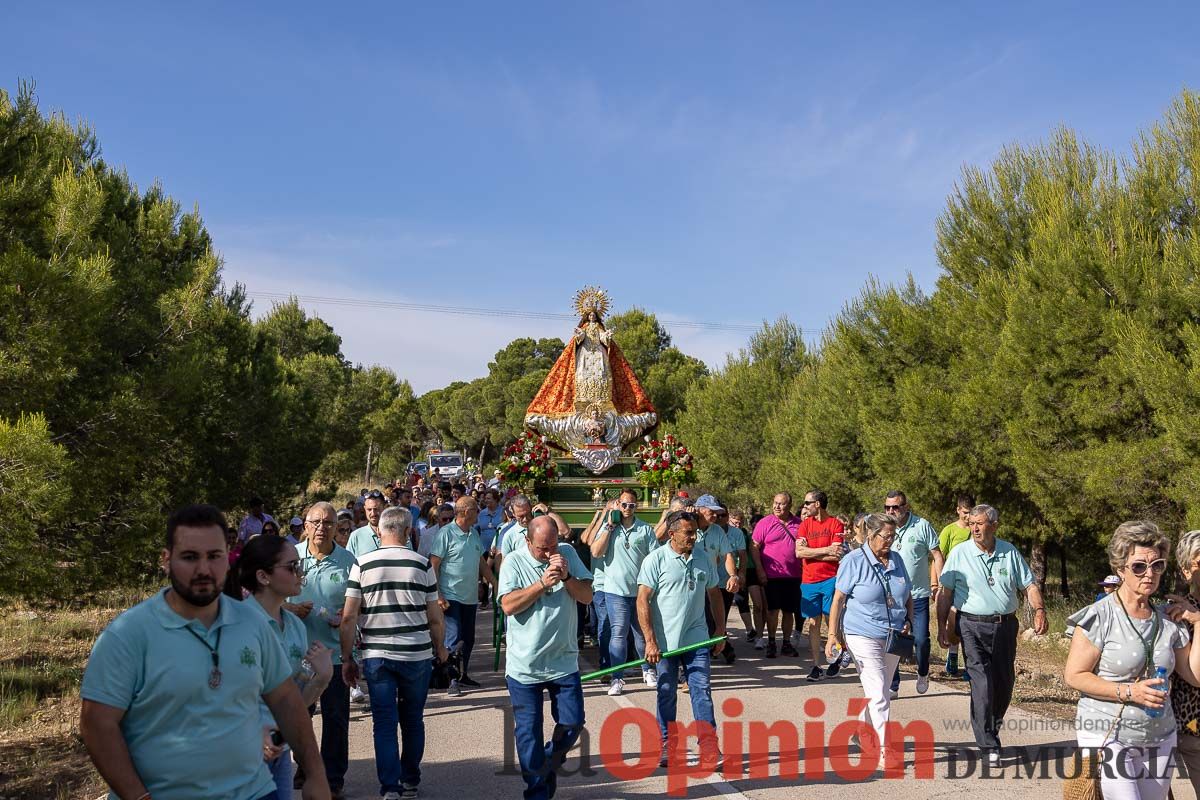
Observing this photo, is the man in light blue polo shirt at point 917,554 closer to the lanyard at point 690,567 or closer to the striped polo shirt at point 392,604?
the lanyard at point 690,567

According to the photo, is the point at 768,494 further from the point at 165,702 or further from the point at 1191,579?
the point at 165,702

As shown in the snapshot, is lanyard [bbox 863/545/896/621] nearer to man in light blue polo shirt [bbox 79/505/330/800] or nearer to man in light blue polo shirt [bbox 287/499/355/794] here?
man in light blue polo shirt [bbox 287/499/355/794]

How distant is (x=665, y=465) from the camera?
15656 mm

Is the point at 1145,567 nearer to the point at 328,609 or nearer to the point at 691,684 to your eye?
the point at 691,684

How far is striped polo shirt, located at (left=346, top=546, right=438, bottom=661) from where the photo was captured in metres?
5.78

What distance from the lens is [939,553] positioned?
9227 millimetres

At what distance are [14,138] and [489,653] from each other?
7639 mm

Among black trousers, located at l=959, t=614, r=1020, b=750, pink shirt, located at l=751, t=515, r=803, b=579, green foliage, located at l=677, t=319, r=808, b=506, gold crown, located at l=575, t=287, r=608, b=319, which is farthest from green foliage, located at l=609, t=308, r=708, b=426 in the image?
black trousers, located at l=959, t=614, r=1020, b=750

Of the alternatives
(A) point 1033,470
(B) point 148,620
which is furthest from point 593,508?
(B) point 148,620

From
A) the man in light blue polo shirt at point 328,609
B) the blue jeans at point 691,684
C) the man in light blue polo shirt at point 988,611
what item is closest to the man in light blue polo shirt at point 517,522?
the blue jeans at point 691,684

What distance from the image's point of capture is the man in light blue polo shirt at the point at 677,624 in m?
6.44

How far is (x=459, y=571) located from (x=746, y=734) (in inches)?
118

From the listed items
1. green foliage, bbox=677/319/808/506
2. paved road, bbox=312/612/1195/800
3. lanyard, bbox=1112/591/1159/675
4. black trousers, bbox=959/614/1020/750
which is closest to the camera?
lanyard, bbox=1112/591/1159/675

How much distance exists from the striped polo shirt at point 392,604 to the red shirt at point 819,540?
5.31 metres
